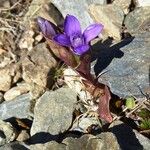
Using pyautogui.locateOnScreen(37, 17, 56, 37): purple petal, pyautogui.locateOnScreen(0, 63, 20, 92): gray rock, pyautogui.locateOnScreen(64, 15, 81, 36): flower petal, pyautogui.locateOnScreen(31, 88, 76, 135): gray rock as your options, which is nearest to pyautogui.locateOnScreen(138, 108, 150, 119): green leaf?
pyautogui.locateOnScreen(31, 88, 76, 135): gray rock

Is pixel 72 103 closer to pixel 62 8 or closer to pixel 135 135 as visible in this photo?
pixel 135 135

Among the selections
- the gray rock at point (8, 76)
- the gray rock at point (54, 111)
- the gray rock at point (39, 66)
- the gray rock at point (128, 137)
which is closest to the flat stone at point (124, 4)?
the gray rock at point (39, 66)

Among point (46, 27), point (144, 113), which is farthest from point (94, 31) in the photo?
point (144, 113)

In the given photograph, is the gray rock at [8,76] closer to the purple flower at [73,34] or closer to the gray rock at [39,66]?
the gray rock at [39,66]

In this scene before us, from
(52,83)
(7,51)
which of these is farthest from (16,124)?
(7,51)

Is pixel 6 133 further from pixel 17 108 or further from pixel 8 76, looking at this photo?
pixel 8 76

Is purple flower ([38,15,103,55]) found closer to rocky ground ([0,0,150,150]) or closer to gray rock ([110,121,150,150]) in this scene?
rocky ground ([0,0,150,150])

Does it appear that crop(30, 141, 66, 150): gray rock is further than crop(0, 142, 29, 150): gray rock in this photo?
No
